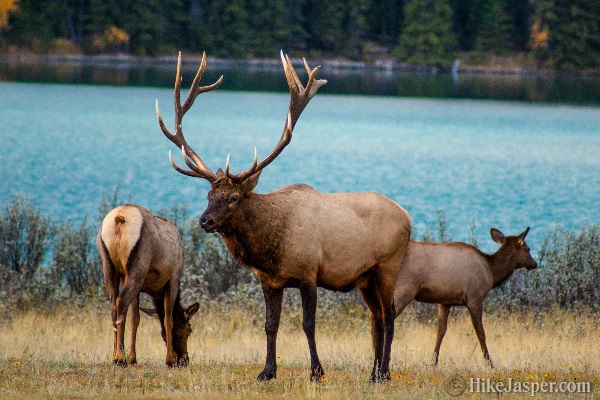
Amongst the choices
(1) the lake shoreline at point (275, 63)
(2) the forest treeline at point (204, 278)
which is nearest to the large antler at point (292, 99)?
(2) the forest treeline at point (204, 278)

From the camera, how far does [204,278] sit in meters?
15.2

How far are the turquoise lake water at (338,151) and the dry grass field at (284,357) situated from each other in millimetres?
8822

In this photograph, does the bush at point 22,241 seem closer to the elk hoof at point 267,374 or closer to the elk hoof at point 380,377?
the elk hoof at point 267,374

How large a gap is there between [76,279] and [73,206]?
12.6 meters

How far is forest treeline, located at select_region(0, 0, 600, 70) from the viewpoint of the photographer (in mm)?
82125

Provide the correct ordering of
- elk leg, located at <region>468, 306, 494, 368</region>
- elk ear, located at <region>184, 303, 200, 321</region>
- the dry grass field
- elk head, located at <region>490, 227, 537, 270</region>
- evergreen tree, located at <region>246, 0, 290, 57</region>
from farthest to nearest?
evergreen tree, located at <region>246, 0, 290, 57</region>, elk head, located at <region>490, 227, 537, 270</region>, elk leg, located at <region>468, 306, 494, 368</region>, elk ear, located at <region>184, 303, 200, 321</region>, the dry grass field

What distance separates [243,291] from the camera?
14133 millimetres

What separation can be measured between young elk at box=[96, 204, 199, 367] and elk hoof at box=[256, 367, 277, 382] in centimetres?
114

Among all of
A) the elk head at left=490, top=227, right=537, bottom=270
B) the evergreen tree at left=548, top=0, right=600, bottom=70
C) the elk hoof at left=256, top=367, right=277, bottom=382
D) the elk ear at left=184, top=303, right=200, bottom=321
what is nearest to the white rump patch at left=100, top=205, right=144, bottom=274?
the elk ear at left=184, top=303, right=200, bottom=321

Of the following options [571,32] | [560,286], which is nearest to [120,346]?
[560,286]

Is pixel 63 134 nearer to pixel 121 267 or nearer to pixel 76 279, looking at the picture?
pixel 76 279

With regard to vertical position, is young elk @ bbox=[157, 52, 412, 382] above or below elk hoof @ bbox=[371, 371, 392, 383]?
above

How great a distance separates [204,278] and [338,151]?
1037 inches

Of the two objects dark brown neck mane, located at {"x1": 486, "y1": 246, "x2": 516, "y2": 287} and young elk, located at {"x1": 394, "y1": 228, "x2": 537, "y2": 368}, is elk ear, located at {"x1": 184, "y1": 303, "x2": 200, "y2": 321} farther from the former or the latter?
dark brown neck mane, located at {"x1": 486, "y1": 246, "x2": 516, "y2": 287}
